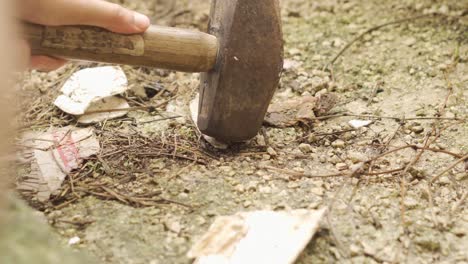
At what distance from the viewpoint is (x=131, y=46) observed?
1.86 m

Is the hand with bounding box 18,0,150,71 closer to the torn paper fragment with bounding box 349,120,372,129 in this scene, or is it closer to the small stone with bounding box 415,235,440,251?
the torn paper fragment with bounding box 349,120,372,129

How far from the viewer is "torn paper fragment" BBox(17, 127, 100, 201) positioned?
190cm

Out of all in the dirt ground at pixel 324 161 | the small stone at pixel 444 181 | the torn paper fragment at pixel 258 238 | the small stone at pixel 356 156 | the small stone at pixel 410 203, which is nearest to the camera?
the torn paper fragment at pixel 258 238

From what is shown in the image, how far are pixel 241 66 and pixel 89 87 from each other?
87 cm

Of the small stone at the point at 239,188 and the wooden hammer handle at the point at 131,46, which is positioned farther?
the small stone at the point at 239,188

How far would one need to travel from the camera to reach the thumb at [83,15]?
1712 millimetres

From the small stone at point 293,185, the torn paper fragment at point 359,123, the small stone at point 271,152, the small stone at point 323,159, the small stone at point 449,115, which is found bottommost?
the small stone at point 293,185

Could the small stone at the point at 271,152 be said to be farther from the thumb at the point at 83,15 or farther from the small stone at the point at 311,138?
the thumb at the point at 83,15

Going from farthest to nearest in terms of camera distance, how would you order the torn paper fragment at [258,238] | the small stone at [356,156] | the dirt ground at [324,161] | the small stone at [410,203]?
the small stone at [356,156], the small stone at [410,203], the dirt ground at [324,161], the torn paper fragment at [258,238]

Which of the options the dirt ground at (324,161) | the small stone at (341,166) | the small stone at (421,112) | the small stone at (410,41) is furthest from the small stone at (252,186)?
the small stone at (410,41)

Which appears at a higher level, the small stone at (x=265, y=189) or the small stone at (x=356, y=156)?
the small stone at (x=356, y=156)

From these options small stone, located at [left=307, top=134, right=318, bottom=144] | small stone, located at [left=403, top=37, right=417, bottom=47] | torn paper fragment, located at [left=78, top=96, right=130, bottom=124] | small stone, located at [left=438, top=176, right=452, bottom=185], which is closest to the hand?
torn paper fragment, located at [left=78, top=96, right=130, bottom=124]

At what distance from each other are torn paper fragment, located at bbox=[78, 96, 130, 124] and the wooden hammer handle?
1.67ft

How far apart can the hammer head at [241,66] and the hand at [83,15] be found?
294 millimetres
